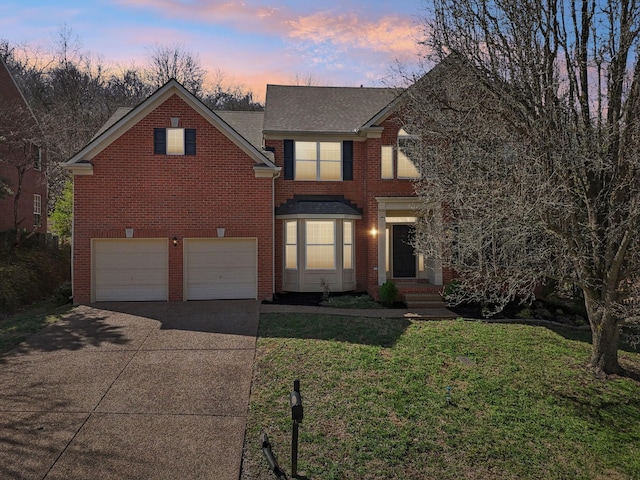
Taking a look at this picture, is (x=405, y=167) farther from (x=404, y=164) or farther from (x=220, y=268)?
(x=220, y=268)

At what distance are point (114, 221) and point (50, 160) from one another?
16.3 meters

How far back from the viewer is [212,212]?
43.3 ft

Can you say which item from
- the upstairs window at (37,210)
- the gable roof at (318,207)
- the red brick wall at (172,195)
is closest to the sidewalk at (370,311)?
the red brick wall at (172,195)

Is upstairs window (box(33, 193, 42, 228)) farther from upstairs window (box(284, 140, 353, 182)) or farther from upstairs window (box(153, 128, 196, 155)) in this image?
upstairs window (box(284, 140, 353, 182))

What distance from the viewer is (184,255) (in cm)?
1313

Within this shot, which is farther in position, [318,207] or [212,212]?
[318,207]

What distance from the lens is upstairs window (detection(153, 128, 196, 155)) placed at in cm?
1310

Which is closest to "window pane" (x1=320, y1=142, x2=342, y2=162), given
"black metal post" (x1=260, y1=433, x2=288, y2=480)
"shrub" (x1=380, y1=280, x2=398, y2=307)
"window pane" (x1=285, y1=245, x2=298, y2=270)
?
"window pane" (x1=285, y1=245, x2=298, y2=270)

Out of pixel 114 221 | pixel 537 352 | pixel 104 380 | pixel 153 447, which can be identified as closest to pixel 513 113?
pixel 537 352

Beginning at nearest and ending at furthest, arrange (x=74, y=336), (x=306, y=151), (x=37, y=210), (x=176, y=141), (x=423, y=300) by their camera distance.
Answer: (x=74, y=336) < (x=423, y=300) < (x=176, y=141) < (x=306, y=151) < (x=37, y=210)

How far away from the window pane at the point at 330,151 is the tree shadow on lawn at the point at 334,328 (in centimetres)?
667

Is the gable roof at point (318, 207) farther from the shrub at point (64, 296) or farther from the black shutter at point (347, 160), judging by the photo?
the shrub at point (64, 296)

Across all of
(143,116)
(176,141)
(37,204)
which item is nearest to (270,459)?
(176,141)

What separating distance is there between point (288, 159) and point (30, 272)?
1176cm
